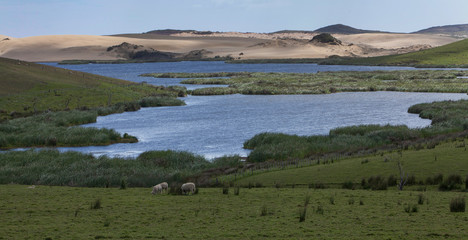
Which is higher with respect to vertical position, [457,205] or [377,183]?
[457,205]

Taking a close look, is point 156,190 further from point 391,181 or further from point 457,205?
point 457,205

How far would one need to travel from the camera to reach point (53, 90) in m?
79.4

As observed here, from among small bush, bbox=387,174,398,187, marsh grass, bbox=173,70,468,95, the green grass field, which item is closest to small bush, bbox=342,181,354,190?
→ the green grass field

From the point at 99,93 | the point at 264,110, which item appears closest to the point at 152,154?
the point at 264,110

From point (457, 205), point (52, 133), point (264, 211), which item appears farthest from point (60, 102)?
point (457, 205)

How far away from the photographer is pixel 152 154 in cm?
3903

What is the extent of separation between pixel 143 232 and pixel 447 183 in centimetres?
1377

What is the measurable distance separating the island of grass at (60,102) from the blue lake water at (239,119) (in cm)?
229

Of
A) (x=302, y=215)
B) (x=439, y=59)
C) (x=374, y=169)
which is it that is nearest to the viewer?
(x=302, y=215)

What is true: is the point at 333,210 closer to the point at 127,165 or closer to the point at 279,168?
the point at 279,168

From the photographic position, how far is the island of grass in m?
50.0

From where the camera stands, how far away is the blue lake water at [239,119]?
1954 inches

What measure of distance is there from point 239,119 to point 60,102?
25.0 meters

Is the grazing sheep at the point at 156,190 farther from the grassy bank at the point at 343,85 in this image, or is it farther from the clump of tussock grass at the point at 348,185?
the grassy bank at the point at 343,85
